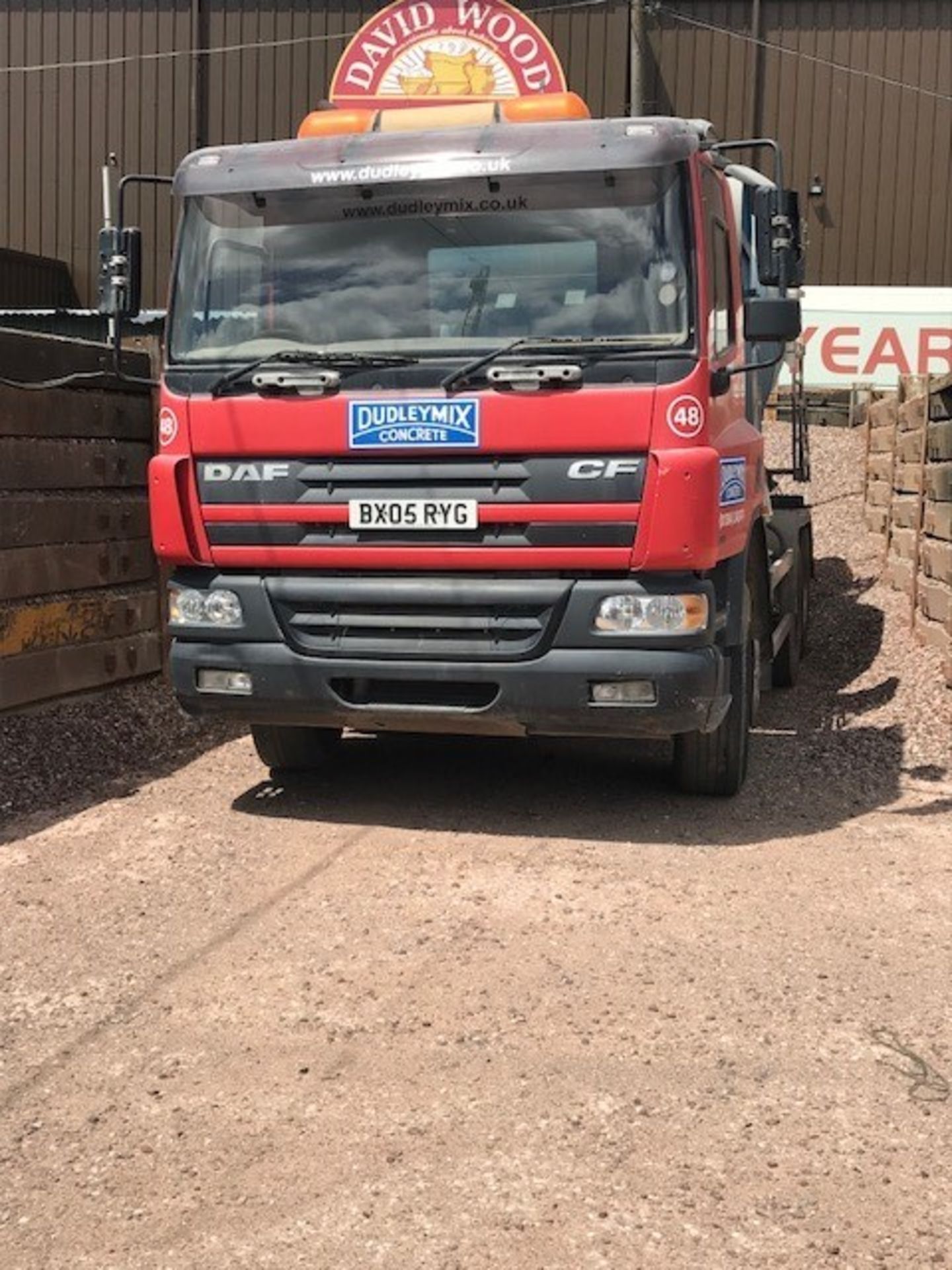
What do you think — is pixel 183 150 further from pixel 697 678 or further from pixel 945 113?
pixel 697 678

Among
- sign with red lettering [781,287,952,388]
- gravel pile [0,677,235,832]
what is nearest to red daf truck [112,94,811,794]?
gravel pile [0,677,235,832]

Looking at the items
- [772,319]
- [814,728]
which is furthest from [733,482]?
Result: [814,728]

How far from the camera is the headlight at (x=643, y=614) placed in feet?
18.1

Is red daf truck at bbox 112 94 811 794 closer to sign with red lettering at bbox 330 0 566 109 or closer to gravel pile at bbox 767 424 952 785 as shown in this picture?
gravel pile at bbox 767 424 952 785

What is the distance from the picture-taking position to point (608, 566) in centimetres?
550

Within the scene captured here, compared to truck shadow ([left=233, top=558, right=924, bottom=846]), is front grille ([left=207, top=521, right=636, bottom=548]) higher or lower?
higher

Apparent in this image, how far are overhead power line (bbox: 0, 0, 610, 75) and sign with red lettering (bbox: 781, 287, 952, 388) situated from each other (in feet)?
22.7

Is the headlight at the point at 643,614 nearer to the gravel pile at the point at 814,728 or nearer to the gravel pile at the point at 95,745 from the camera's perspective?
the gravel pile at the point at 814,728

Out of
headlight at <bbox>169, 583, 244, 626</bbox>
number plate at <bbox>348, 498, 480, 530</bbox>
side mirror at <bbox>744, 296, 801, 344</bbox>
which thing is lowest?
headlight at <bbox>169, 583, 244, 626</bbox>

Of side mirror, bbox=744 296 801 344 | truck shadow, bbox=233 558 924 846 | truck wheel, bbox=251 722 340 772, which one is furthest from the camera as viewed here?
truck wheel, bbox=251 722 340 772

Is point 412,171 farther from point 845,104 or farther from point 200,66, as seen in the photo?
point 845,104

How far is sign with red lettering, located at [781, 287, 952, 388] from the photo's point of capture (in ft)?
70.4

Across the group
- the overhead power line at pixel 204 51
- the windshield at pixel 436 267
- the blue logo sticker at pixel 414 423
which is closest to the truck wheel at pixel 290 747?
the blue logo sticker at pixel 414 423

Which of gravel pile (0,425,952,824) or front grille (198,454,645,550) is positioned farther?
gravel pile (0,425,952,824)
